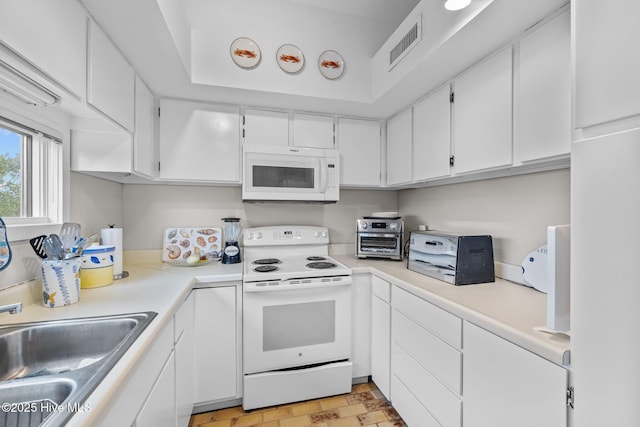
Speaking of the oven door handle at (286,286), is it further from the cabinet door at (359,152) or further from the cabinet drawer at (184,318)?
the cabinet door at (359,152)

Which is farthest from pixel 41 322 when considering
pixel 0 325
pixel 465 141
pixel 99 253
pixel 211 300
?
pixel 465 141

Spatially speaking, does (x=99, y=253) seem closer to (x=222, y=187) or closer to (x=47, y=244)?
(x=47, y=244)

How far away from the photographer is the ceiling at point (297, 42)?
3.94ft

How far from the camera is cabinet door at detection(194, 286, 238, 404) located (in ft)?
5.64

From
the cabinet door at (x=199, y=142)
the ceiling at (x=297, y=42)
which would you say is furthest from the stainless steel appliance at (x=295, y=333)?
the ceiling at (x=297, y=42)

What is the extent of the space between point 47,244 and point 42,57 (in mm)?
778

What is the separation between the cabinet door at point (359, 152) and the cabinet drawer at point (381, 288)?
830 mm

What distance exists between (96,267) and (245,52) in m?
1.53

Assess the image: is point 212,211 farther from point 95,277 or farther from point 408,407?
point 408,407

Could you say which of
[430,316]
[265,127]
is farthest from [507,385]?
[265,127]

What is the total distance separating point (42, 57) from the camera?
34.7 inches

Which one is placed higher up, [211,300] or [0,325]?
[0,325]

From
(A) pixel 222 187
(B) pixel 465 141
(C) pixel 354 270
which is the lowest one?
(C) pixel 354 270

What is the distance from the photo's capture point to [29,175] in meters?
1.37
